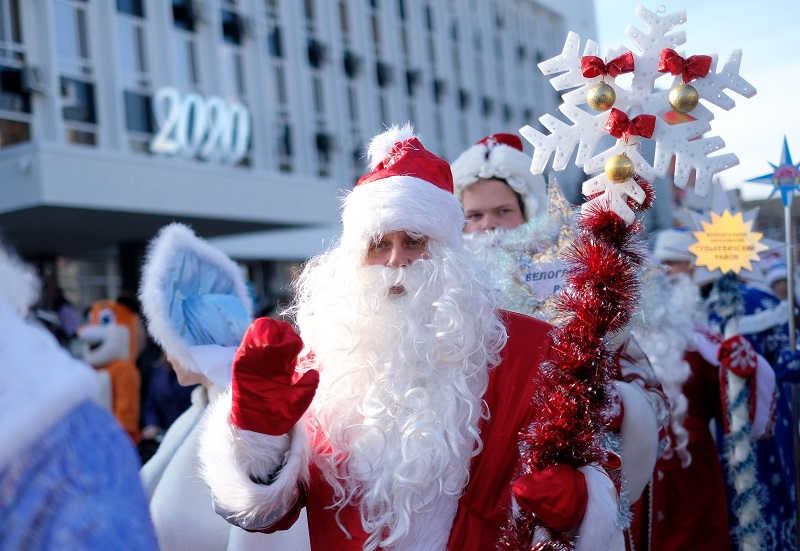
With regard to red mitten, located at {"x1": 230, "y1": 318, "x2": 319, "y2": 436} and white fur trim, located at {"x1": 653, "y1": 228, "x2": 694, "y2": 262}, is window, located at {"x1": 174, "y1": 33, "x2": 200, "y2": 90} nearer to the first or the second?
white fur trim, located at {"x1": 653, "y1": 228, "x2": 694, "y2": 262}

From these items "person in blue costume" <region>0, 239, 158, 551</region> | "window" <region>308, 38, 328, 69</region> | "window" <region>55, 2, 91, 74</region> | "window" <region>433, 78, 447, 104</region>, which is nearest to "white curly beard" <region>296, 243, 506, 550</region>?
"person in blue costume" <region>0, 239, 158, 551</region>

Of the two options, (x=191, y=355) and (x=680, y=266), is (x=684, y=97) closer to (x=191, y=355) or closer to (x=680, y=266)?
(x=191, y=355)

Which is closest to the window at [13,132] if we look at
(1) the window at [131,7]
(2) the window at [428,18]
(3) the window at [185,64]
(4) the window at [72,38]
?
(4) the window at [72,38]

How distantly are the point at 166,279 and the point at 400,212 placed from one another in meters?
1.35

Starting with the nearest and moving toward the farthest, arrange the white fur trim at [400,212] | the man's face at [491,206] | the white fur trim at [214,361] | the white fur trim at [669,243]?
the white fur trim at [400,212] < the white fur trim at [214,361] < the man's face at [491,206] < the white fur trim at [669,243]

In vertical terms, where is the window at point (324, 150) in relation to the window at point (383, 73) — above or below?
below

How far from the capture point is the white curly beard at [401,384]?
7.02 ft

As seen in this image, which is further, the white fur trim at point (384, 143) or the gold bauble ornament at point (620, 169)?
the white fur trim at point (384, 143)

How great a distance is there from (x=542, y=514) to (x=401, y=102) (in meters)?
24.7

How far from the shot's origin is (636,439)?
2.96 meters

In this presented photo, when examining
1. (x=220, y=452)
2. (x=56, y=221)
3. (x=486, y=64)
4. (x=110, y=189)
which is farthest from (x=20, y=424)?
(x=486, y=64)

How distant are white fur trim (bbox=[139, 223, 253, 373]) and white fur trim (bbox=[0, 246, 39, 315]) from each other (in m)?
1.86

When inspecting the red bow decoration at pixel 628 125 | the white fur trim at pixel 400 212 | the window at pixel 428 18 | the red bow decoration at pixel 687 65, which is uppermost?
the window at pixel 428 18

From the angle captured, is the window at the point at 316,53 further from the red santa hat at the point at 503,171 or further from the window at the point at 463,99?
the red santa hat at the point at 503,171
